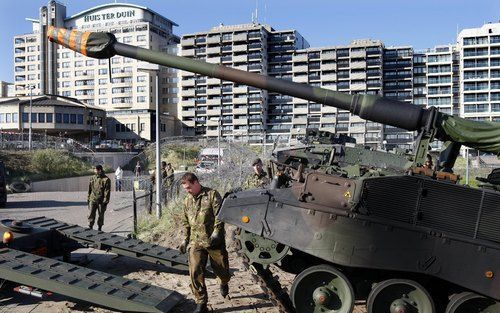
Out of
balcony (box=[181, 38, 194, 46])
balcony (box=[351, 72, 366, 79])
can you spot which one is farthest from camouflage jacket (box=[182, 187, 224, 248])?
balcony (box=[181, 38, 194, 46])

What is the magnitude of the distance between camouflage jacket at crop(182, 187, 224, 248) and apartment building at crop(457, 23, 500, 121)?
7217 centimetres

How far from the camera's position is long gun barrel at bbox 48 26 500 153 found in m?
6.52

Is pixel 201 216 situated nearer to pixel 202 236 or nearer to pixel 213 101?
pixel 202 236

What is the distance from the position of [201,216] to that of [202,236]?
0.85 ft

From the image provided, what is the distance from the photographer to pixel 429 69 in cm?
7594

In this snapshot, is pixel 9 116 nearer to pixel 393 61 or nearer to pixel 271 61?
pixel 271 61

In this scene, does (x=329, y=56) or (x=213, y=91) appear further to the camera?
(x=213, y=91)

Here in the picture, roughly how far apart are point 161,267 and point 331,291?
3.89m

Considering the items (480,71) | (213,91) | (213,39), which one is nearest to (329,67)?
(213,91)

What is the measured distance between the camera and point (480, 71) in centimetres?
7319

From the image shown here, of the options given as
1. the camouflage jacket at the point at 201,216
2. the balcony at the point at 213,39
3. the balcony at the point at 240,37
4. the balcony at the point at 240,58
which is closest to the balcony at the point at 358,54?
the balcony at the point at 240,58

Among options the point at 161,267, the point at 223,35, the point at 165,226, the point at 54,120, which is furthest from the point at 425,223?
the point at 223,35

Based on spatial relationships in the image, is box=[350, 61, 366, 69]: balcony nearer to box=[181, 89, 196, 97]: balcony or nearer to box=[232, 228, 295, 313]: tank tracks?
box=[181, 89, 196, 97]: balcony

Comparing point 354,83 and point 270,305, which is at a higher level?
point 354,83
